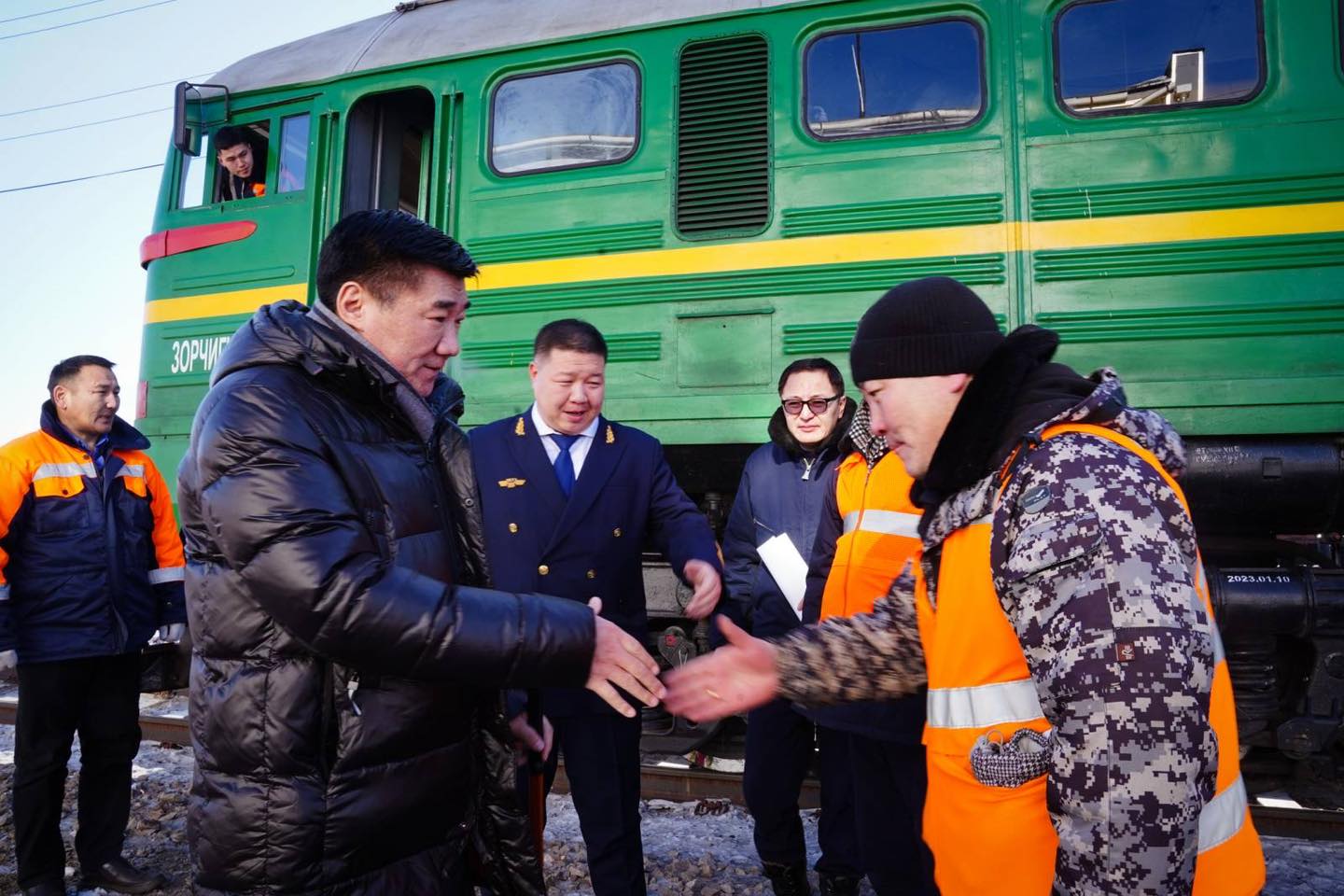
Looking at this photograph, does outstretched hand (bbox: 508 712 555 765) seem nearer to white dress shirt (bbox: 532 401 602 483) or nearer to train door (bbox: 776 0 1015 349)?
white dress shirt (bbox: 532 401 602 483)

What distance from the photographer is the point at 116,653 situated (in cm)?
331

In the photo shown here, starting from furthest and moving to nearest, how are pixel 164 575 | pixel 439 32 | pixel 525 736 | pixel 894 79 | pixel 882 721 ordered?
pixel 439 32, pixel 894 79, pixel 164 575, pixel 882 721, pixel 525 736

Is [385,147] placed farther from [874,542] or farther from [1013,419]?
[1013,419]

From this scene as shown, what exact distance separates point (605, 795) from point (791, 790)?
2.75 ft

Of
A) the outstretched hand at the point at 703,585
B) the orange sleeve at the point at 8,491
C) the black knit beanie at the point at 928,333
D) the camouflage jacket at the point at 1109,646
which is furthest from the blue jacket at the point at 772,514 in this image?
the orange sleeve at the point at 8,491

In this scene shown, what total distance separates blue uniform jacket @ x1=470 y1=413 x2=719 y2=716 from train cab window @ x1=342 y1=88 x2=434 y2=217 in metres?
2.31

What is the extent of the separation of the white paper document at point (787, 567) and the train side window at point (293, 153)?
3.47 meters

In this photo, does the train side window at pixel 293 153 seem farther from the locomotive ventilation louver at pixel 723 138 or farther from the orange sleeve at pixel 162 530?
the locomotive ventilation louver at pixel 723 138

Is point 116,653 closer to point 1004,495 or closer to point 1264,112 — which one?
point 1004,495

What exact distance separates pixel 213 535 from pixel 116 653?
2.37 m

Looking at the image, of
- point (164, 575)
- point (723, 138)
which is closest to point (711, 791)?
point (164, 575)

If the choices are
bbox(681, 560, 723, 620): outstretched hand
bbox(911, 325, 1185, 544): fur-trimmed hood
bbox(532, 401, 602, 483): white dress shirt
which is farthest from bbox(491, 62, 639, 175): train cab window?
bbox(911, 325, 1185, 544): fur-trimmed hood

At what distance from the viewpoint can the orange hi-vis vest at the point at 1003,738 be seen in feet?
4.27

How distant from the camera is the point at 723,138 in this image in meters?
4.16
